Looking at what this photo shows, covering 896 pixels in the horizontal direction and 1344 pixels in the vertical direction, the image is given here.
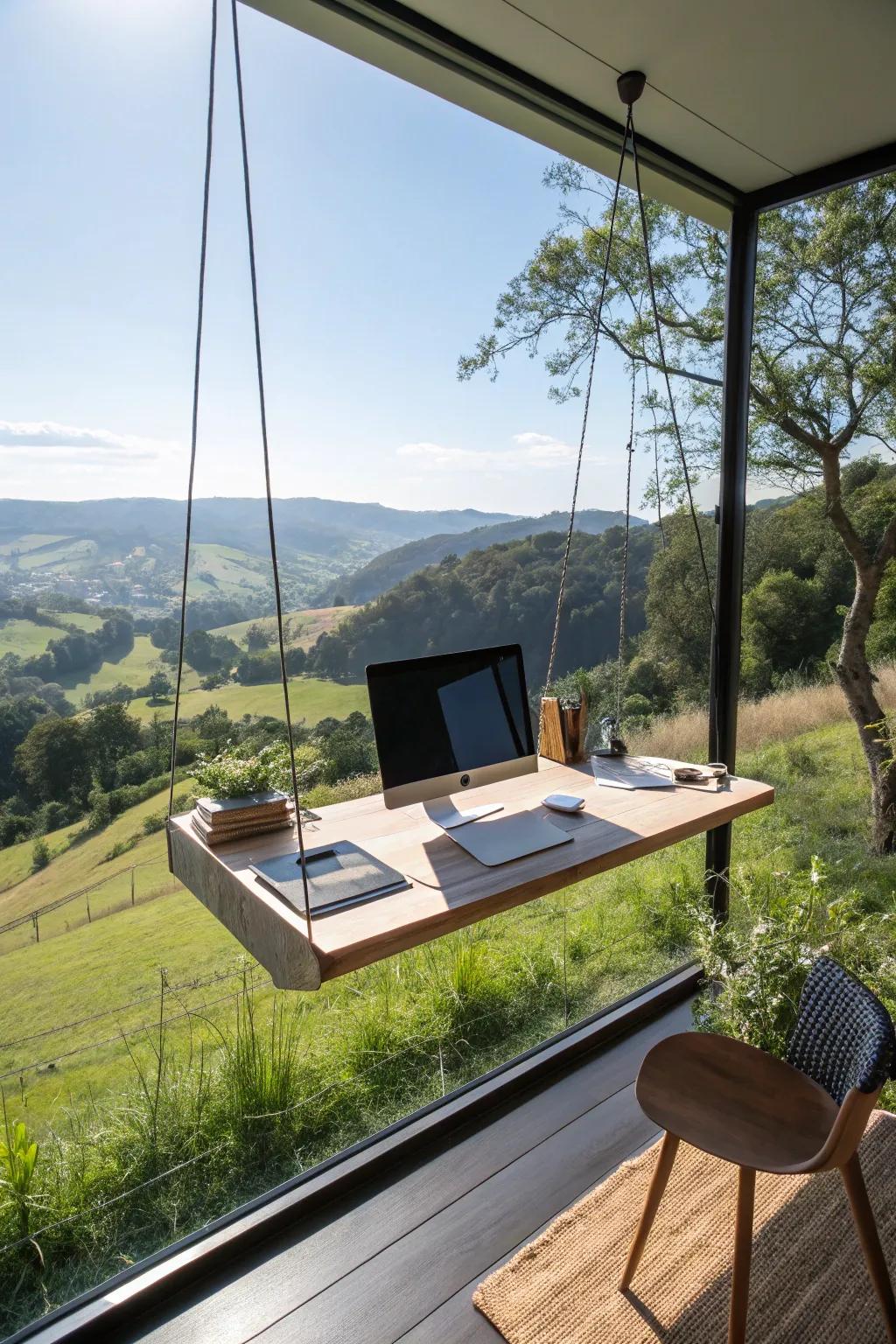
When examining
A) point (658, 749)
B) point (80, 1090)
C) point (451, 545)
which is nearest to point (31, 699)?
point (80, 1090)

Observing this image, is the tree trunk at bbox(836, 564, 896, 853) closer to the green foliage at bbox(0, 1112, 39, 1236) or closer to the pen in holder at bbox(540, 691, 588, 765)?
the pen in holder at bbox(540, 691, 588, 765)

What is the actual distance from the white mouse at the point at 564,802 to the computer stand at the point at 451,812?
0.13 m

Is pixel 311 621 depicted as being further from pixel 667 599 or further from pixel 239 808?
pixel 667 599

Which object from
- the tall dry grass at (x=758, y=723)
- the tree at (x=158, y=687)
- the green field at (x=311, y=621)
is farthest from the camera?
the tall dry grass at (x=758, y=723)

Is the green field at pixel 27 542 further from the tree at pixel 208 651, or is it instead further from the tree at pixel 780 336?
the tree at pixel 780 336

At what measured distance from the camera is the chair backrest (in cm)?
130

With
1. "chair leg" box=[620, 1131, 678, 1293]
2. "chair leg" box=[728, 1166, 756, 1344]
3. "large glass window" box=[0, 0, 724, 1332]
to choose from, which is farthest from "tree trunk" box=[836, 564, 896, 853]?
"chair leg" box=[728, 1166, 756, 1344]

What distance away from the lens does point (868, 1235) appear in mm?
1444

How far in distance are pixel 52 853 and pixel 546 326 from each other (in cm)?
333

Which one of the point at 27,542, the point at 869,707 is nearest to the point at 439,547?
the point at 27,542

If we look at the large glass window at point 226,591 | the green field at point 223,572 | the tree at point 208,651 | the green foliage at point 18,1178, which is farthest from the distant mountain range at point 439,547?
the green foliage at point 18,1178

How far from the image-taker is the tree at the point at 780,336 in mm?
3348

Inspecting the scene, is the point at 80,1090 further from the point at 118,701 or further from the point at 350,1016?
the point at 118,701

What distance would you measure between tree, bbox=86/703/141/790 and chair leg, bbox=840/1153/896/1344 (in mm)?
1894
